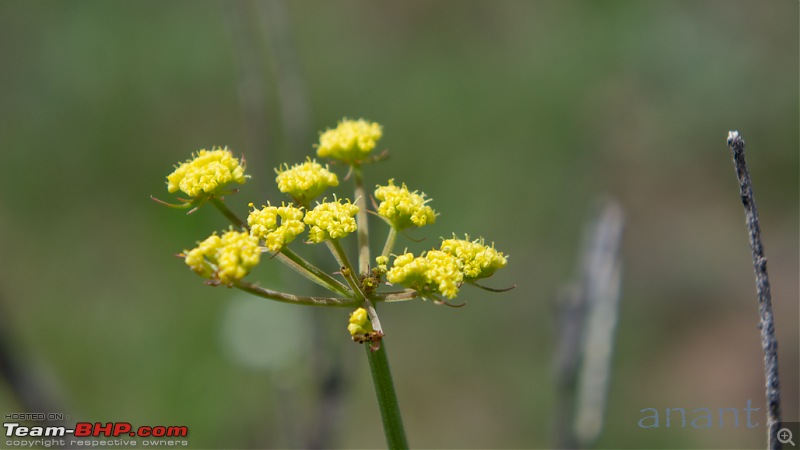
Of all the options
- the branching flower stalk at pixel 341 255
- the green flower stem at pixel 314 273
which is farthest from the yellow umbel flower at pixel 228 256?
the green flower stem at pixel 314 273

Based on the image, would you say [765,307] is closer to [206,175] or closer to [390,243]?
[390,243]

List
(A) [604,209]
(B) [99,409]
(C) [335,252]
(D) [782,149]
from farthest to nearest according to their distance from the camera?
(D) [782,149] < (B) [99,409] < (A) [604,209] < (C) [335,252]

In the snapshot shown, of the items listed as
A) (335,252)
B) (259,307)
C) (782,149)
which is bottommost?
A: (335,252)

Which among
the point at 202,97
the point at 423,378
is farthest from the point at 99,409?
the point at 202,97

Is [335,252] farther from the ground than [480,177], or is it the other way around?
[480,177]

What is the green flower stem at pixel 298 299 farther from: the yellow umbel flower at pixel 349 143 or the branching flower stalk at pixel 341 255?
the yellow umbel flower at pixel 349 143

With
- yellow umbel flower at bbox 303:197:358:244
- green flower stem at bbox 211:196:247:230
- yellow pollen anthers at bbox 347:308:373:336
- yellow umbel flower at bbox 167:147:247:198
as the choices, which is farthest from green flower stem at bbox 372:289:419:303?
yellow umbel flower at bbox 167:147:247:198

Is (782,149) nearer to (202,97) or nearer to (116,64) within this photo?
(202,97)

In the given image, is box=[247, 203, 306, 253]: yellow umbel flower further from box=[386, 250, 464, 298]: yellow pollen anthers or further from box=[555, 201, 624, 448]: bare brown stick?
box=[555, 201, 624, 448]: bare brown stick
